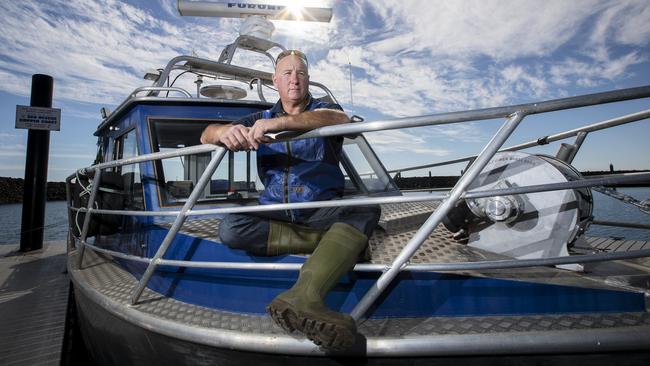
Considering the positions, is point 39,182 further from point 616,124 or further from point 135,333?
point 616,124

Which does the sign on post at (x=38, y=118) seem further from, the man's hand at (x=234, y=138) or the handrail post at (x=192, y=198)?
the man's hand at (x=234, y=138)

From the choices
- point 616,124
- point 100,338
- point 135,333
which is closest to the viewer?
point 135,333

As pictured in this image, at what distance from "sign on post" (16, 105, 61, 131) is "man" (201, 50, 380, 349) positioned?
8.40m

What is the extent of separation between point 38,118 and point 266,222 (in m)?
9.01

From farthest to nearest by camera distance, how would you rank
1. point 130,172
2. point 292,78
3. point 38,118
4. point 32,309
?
point 38,118
point 32,309
point 130,172
point 292,78

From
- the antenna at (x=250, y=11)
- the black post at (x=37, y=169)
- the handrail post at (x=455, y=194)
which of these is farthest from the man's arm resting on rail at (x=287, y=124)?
the black post at (x=37, y=169)

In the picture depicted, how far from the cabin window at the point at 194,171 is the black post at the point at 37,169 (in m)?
7.01

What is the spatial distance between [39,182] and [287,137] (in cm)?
923

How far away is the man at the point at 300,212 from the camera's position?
1447 millimetres

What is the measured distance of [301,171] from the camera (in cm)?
194

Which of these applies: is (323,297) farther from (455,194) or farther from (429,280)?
(455,194)

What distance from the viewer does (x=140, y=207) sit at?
9.97 feet

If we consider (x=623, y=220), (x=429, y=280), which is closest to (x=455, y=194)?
(x=429, y=280)

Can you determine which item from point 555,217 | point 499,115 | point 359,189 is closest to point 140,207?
point 359,189
